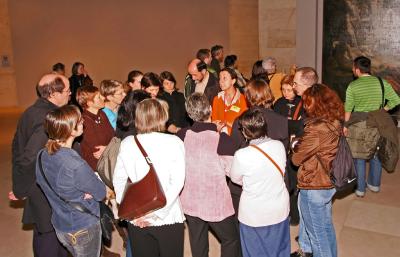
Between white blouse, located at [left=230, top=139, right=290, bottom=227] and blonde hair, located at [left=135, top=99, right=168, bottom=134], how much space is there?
648 millimetres

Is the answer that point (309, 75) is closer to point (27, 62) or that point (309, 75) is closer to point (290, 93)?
point (290, 93)

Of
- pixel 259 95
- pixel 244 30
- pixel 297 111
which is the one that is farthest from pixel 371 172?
pixel 244 30

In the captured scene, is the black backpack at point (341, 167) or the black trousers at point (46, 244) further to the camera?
the black trousers at point (46, 244)

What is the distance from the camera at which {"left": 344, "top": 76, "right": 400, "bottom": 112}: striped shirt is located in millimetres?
5652

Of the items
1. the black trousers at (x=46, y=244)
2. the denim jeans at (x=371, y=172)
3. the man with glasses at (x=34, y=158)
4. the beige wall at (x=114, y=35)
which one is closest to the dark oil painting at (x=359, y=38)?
the denim jeans at (x=371, y=172)

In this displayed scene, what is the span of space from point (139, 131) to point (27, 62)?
1422 cm

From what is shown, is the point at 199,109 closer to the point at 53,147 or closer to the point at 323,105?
the point at 323,105

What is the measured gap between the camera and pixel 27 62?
15922mm

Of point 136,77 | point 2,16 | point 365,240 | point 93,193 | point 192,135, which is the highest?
point 2,16

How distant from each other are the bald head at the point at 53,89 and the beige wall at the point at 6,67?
13.4 m

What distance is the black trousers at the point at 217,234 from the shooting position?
3748 mm

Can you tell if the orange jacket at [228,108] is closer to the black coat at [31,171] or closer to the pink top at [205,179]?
the pink top at [205,179]

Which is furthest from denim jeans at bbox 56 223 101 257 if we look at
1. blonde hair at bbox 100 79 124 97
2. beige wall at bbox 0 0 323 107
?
beige wall at bbox 0 0 323 107

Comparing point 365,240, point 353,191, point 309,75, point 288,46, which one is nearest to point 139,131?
point 309,75
